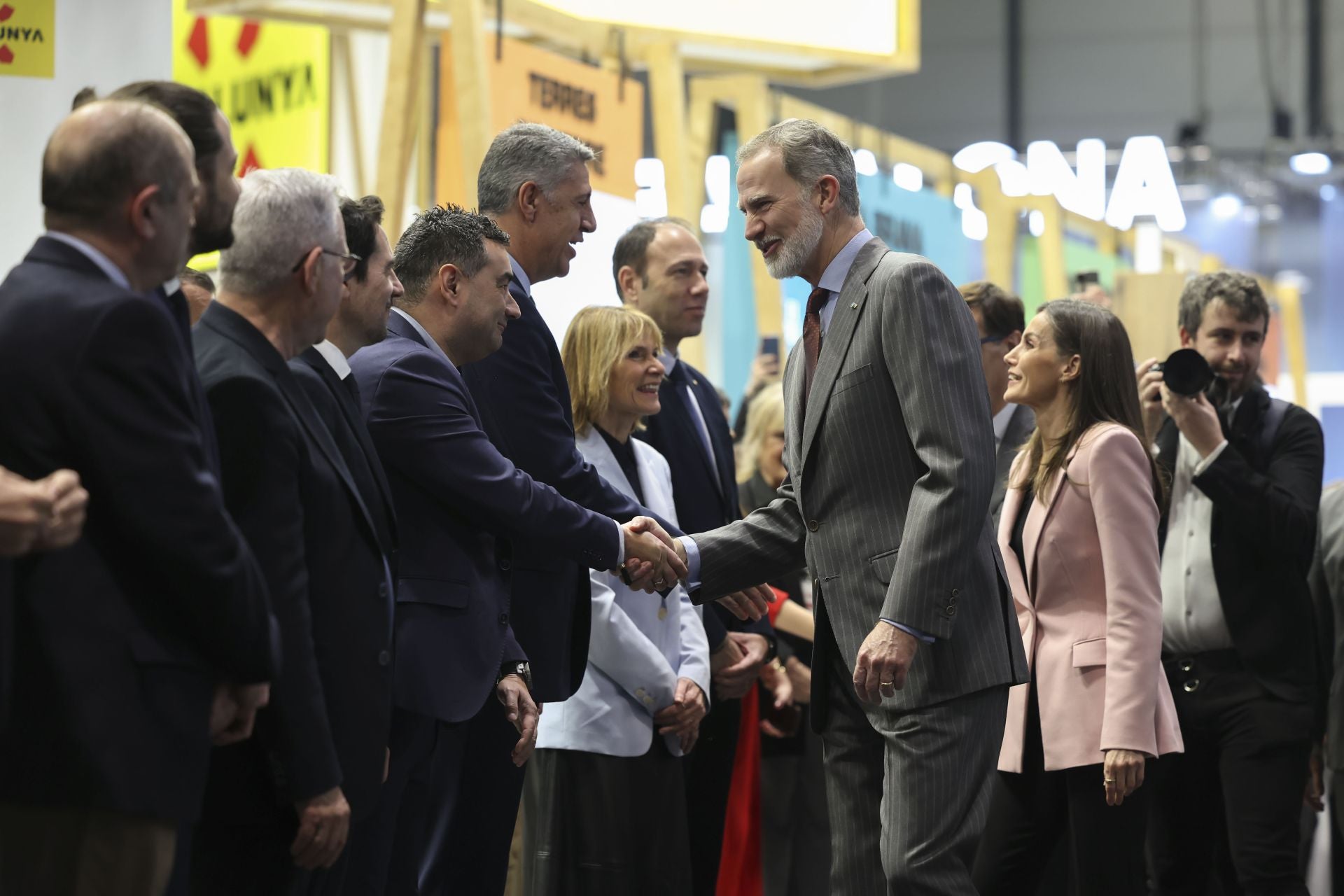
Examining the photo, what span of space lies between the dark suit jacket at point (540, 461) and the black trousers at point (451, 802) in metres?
0.19

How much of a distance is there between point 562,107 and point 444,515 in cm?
254

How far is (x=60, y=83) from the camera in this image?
435 cm

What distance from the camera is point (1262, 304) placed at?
173 inches

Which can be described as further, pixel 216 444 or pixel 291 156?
pixel 291 156

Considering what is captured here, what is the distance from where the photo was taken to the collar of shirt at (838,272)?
311 cm

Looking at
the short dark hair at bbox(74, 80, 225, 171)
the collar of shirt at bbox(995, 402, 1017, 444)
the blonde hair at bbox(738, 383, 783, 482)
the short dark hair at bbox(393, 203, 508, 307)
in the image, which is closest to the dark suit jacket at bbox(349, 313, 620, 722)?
the short dark hair at bbox(393, 203, 508, 307)

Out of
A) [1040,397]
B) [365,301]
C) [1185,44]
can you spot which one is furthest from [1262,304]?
[1185,44]

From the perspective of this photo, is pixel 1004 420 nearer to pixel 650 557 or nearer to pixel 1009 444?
pixel 1009 444

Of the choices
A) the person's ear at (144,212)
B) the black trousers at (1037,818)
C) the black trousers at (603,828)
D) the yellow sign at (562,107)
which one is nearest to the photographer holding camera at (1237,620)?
the black trousers at (1037,818)

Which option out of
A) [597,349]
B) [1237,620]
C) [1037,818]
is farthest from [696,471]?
[1237,620]

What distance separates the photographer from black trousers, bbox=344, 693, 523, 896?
2.83 metres

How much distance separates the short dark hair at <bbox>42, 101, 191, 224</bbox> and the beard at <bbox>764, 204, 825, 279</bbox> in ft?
4.57

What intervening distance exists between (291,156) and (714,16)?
69.4 inches

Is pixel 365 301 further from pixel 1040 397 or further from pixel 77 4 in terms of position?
pixel 77 4
